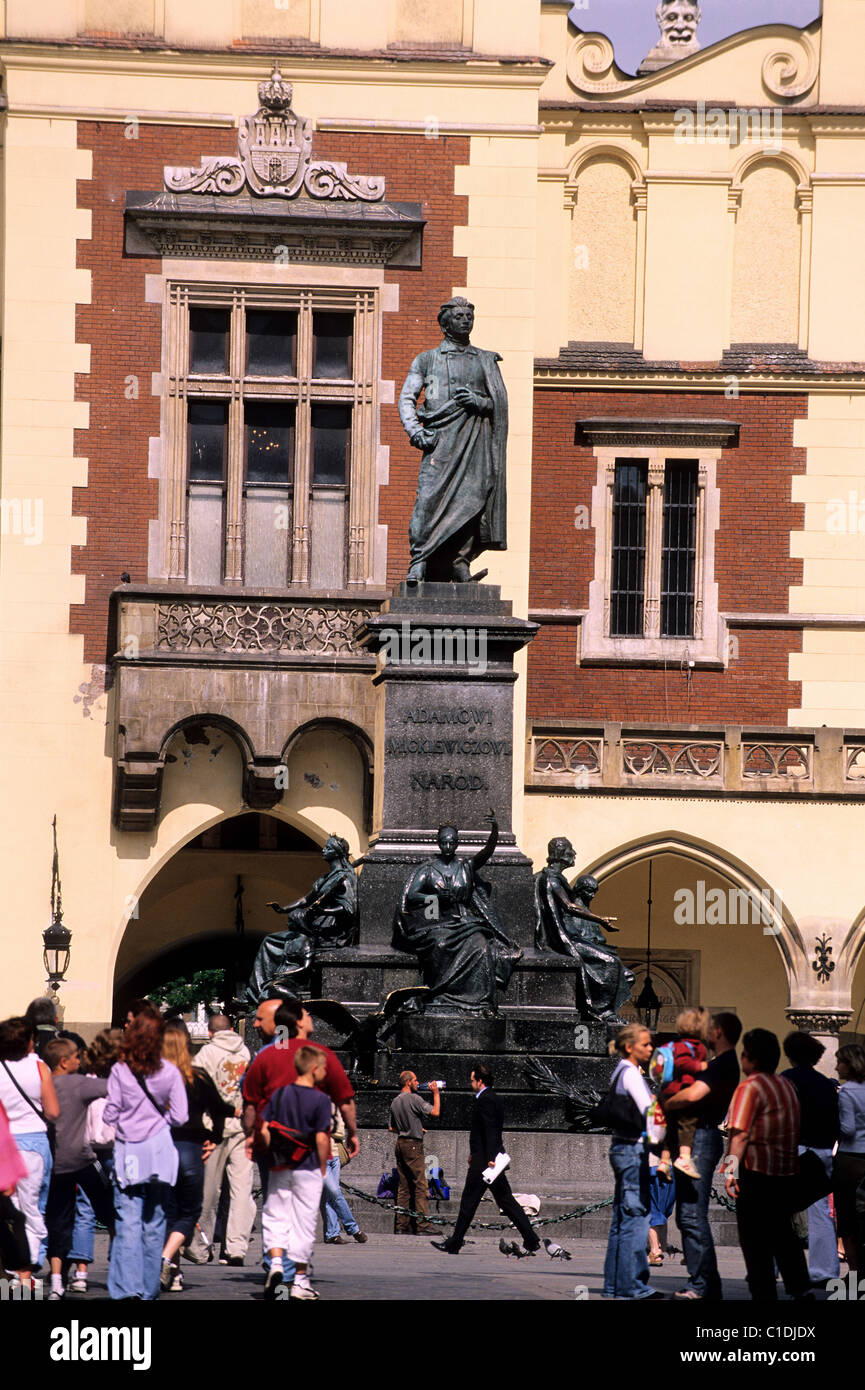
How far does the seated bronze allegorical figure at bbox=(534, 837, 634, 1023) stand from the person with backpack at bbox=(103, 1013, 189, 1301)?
5.95 meters

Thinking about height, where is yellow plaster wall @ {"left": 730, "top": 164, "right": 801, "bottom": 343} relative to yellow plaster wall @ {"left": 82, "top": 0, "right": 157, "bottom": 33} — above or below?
below

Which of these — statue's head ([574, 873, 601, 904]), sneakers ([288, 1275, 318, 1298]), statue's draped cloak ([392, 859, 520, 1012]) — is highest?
statue's head ([574, 873, 601, 904])

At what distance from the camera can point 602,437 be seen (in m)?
33.6

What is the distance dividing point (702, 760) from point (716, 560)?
317 centimetres

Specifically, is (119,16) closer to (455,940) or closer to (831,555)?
(831,555)

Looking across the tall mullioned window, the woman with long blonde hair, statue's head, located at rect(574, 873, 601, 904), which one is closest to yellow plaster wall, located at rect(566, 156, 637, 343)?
the tall mullioned window

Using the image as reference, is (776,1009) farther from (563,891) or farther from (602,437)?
(563,891)

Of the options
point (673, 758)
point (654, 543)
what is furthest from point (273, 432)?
point (673, 758)

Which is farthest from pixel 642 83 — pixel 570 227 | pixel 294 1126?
pixel 294 1126

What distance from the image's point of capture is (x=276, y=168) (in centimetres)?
3092

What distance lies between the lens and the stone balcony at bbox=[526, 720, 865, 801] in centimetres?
3142

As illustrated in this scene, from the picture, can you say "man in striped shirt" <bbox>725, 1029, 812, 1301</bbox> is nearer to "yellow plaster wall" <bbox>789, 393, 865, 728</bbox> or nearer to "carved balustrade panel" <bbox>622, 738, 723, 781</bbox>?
"carved balustrade panel" <bbox>622, 738, 723, 781</bbox>

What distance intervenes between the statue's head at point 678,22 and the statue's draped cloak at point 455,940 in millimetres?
19196
